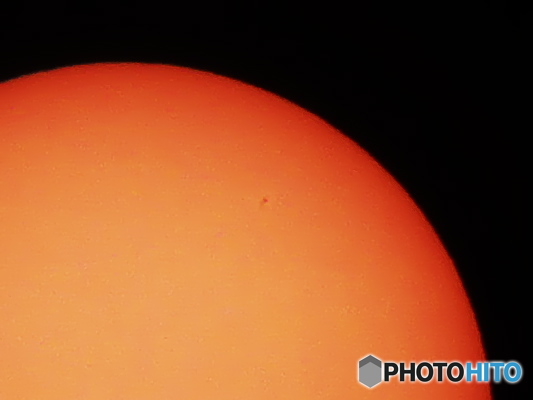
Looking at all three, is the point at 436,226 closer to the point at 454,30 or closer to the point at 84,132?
the point at 454,30

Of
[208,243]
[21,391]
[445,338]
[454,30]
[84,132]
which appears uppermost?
[454,30]

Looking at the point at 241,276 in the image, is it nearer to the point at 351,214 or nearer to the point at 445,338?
the point at 351,214

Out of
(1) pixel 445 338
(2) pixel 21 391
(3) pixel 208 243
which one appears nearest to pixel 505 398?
(1) pixel 445 338

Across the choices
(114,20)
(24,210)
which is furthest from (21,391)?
(114,20)

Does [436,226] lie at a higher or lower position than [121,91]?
lower

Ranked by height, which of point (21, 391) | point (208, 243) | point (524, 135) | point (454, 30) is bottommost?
point (21, 391)

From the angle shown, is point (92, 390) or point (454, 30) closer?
point (92, 390)
